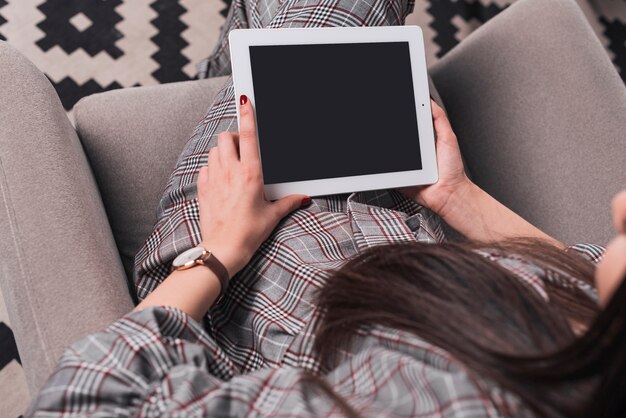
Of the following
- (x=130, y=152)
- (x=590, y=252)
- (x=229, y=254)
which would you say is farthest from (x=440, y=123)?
(x=130, y=152)

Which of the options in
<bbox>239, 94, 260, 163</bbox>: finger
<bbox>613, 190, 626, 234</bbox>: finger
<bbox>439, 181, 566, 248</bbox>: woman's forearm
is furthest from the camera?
<bbox>439, 181, 566, 248</bbox>: woman's forearm

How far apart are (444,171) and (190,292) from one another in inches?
16.9

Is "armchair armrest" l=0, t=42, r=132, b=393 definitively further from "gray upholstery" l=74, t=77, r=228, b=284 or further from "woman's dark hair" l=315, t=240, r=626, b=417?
"woman's dark hair" l=315, t=240, r=626, b=417

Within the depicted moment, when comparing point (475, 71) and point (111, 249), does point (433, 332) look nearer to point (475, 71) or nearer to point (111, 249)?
point (111, 249)

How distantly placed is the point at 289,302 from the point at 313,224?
12 centimetres

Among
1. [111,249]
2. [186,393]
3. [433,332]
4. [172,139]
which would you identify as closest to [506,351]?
[433,332]

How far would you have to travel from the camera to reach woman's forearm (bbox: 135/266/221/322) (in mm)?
577

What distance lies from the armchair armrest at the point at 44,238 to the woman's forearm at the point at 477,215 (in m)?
0.50

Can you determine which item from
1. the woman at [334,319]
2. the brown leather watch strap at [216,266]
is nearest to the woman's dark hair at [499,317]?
the woman at [334,319]

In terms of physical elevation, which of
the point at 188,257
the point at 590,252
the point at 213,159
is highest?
the point at 213,159

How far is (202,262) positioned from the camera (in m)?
0.62

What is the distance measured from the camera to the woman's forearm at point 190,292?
58 cm

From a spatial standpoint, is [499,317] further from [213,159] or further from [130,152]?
[130,152]

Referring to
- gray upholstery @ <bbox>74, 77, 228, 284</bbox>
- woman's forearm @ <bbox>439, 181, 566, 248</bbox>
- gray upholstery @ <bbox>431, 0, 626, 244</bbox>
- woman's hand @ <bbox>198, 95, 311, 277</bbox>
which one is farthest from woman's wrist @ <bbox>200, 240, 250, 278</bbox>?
gray upholstery @ <bbox>431, 0, 626, 244</bbox>
